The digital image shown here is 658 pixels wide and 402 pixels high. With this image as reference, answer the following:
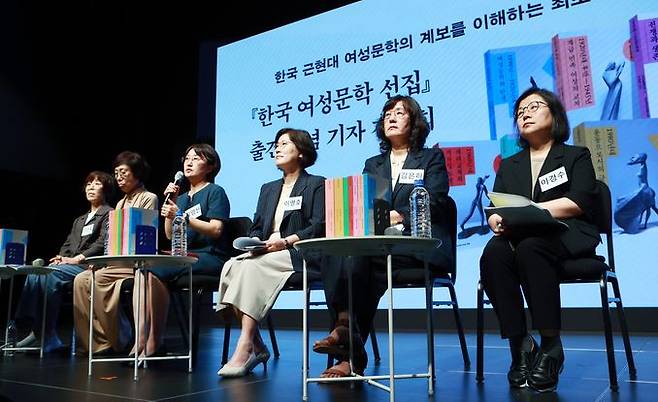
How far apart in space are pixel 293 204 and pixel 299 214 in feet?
0.17

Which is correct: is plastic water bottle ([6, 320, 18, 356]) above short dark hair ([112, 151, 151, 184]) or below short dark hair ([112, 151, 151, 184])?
below

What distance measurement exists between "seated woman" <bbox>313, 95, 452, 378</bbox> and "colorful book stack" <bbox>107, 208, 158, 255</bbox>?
76 centimetres

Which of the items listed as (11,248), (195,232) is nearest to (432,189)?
(195,232)

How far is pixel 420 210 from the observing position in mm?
2154

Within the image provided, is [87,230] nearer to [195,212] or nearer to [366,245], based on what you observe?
[195,212]

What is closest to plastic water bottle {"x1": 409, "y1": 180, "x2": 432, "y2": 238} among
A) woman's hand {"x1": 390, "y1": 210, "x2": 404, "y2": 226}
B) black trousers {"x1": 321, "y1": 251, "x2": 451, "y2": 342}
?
woman's hand {"x1": 390, "y1": 210, "x2": 404, "y2": 226}


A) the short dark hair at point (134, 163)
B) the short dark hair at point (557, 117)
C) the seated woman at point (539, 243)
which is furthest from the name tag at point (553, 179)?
the short dark hair at point (134, 163)

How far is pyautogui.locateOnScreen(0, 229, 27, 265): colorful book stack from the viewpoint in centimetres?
326

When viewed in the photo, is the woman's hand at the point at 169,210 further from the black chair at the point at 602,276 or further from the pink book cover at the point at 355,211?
the black chair at the point at 602,276

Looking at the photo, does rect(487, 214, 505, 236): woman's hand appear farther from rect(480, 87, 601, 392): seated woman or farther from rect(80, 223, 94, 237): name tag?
rect(80, 223, 94, 237): name tag

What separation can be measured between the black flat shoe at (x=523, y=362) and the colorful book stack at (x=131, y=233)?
4.71 ft

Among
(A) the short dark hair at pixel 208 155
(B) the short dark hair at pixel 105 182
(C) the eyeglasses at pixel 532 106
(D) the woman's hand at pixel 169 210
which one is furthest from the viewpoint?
(B) the short dark hair at pixel 105 182

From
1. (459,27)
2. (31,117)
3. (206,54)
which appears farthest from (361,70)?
(31,117)

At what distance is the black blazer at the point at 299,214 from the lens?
7.98ft
